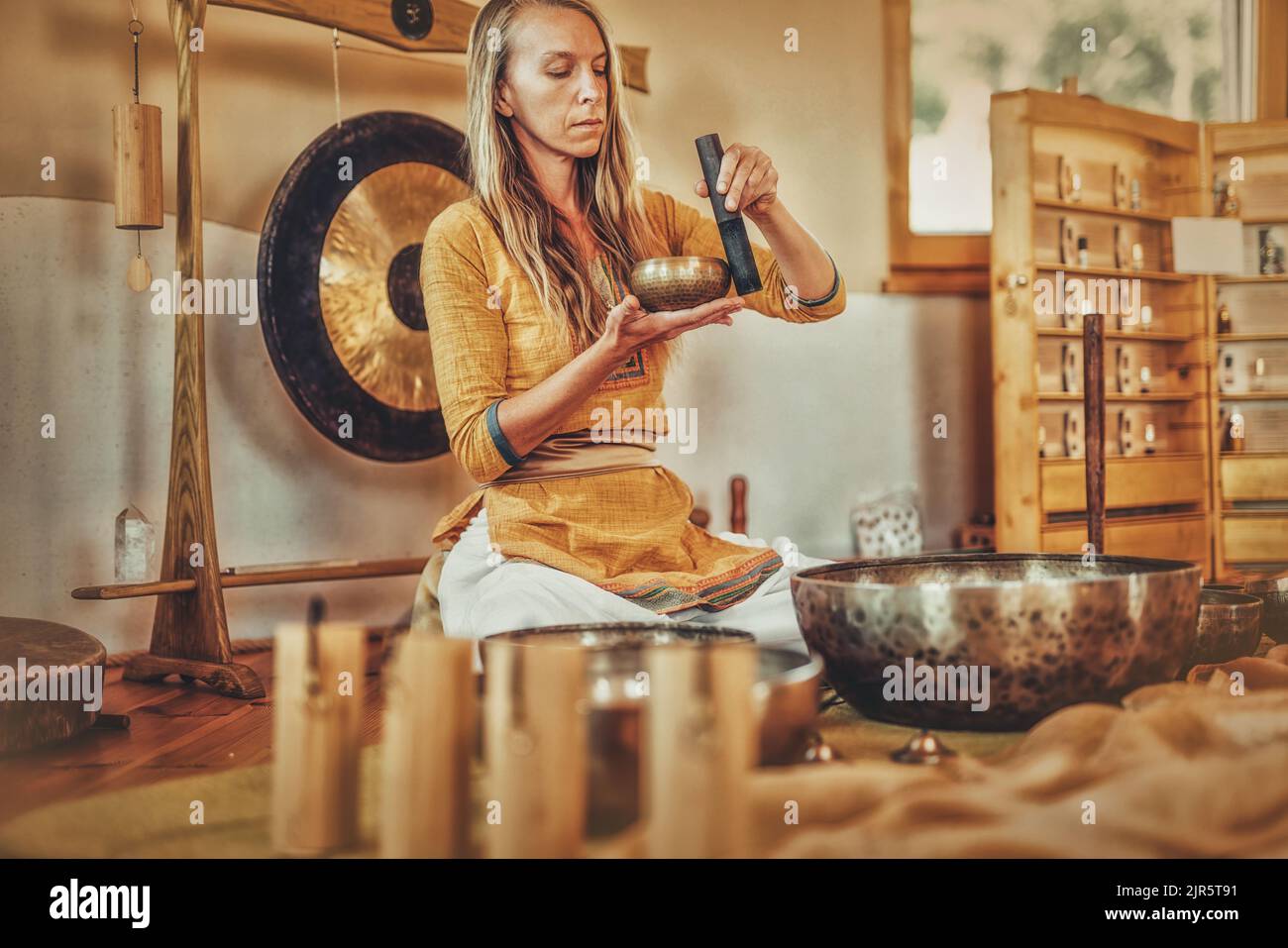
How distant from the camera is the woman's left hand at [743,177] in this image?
1664mm

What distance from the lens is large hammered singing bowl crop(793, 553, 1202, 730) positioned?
127 centimetres

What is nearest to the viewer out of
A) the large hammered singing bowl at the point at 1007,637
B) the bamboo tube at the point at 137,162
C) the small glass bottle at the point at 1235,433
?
the large hammered singing bowl at the point at 1007,637

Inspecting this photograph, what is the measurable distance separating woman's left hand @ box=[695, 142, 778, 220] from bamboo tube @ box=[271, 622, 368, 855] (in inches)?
36.1

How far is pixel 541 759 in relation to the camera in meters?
0.89

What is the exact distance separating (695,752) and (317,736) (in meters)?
0.34

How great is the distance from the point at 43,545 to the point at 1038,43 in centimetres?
345

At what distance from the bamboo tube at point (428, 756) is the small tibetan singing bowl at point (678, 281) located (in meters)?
0.79

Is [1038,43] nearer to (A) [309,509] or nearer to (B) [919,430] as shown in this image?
(B) [919,430]

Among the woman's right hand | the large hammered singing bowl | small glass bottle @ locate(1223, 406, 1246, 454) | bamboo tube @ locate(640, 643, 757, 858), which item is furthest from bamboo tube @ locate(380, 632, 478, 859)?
small glass bottle @ locate(1223, 406, 1246, 454)

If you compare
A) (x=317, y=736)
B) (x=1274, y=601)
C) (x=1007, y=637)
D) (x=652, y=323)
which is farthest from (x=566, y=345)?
(x=1274, y=601)

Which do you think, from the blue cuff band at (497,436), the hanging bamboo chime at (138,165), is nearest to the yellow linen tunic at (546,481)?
the blue cuff band at (497,436)

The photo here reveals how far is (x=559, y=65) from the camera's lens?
1863 millimetres

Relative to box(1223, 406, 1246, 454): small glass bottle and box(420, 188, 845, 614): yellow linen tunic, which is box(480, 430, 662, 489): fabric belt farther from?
box(1223, 406, 1246, 454): small glass bottle

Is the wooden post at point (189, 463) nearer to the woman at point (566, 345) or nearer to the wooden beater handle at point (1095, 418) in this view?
the woman at point (566, 345)
